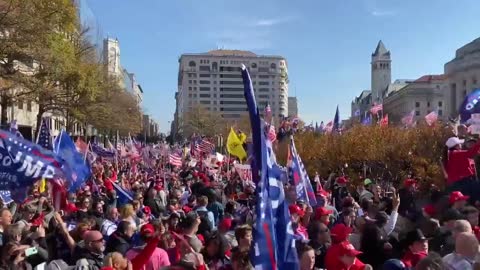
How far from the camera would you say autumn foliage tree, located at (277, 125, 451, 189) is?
2341 cm

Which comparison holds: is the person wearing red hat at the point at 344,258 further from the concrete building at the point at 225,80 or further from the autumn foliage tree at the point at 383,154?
the concrete building at the point at 225,80

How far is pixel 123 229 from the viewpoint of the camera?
7.12 metres

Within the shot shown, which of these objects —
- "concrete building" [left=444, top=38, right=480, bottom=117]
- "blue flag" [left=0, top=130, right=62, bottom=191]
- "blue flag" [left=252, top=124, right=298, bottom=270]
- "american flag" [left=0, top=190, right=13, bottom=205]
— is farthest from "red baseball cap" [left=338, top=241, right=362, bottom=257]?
"concrete building" [left=444, top=38, right=480, bottom=117]

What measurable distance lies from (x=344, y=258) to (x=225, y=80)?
18868 centimetres

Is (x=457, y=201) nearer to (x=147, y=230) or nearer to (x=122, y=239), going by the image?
(x=147, y=230)

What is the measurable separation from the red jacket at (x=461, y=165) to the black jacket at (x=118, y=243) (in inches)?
265

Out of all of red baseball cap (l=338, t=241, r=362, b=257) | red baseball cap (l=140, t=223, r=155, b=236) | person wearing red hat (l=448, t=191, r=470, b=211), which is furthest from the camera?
person wearing red hat (l=448, t=191, r=470, b=211)

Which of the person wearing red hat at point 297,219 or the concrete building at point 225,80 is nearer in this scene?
the person wearing red hat at point 297,219

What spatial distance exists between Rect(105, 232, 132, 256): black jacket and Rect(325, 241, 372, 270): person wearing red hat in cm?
232

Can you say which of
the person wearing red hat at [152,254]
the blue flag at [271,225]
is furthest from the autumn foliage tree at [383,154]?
the blue flag at [271,225]

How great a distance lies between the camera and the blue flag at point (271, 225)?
501cm

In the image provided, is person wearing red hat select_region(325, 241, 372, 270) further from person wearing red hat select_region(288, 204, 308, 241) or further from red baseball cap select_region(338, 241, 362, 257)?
person wearing red hat select_region(288, 204, 308, 241)

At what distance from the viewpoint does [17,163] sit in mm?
8641

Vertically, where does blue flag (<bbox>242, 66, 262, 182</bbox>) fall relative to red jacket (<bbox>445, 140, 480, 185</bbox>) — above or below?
above
